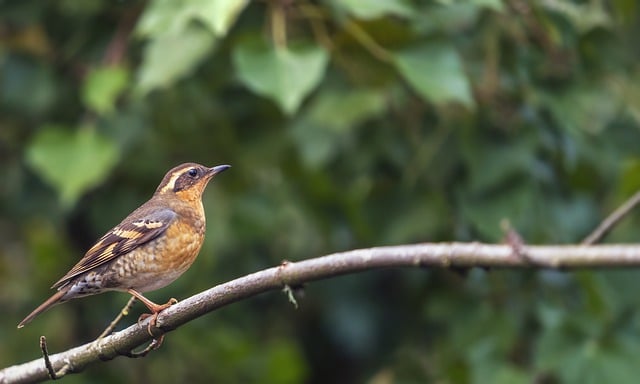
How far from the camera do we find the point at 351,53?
5.78 m

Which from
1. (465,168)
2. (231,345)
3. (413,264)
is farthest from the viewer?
(231,345)

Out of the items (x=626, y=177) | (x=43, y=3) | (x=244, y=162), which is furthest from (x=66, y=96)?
(x=626, y=177)

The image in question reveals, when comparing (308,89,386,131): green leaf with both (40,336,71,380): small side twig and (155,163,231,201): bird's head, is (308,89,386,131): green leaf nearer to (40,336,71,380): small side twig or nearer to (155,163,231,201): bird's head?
(155,163,231,201): bird's head

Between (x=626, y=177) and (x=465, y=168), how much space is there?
2.96 feet

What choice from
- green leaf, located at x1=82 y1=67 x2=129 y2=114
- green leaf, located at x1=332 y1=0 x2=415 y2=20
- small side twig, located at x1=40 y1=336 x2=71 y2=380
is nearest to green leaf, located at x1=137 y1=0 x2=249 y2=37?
green leaf, located at x1=332 y1=0 x2=415 y2=20

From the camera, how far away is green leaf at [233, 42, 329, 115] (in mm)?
5070

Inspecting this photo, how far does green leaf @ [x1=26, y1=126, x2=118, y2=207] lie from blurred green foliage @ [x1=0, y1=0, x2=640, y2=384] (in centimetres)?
1

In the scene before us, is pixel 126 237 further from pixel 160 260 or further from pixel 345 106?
pixel 345 106

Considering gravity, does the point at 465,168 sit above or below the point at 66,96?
below

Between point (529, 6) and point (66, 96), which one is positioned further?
point (66, 96)

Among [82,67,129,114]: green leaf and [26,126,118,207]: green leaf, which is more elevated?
[82,67,129,114]: green leaf

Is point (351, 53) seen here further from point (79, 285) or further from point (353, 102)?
point (79, 285)

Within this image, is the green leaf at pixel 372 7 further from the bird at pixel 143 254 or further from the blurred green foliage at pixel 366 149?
the bird at pixel 143 254

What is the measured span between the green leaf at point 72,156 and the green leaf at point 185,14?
0.92 m
